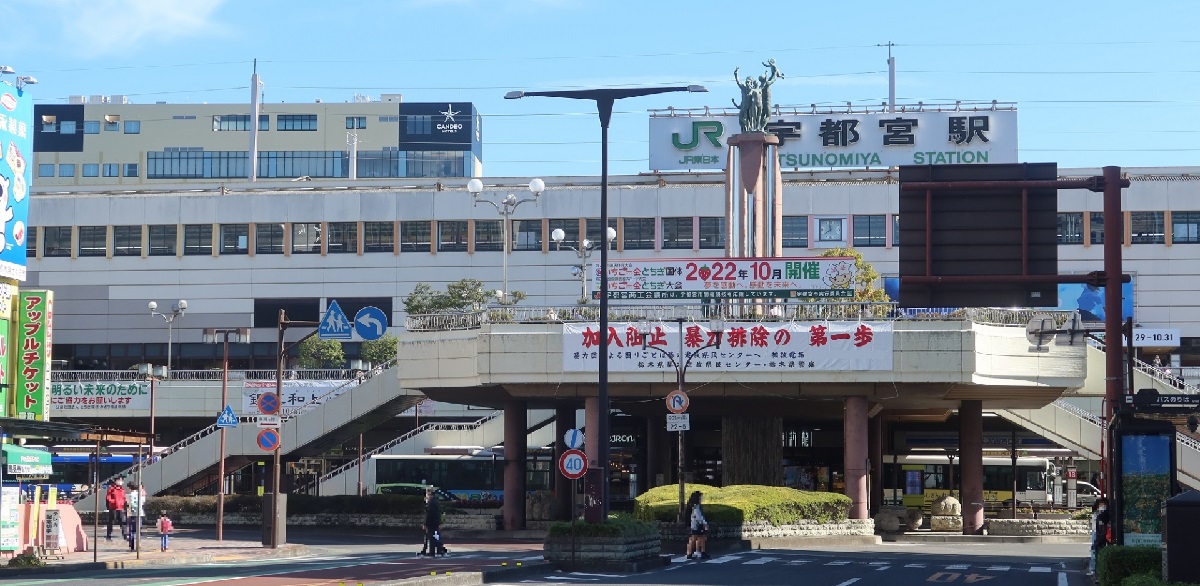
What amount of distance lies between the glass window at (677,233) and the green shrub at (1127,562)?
63.0 m

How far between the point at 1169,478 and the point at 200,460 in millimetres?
42157

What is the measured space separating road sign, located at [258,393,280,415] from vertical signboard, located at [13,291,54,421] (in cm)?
992

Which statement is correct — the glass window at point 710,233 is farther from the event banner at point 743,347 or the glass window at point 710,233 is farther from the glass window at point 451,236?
the event banner at point 743,347

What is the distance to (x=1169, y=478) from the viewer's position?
2777cm

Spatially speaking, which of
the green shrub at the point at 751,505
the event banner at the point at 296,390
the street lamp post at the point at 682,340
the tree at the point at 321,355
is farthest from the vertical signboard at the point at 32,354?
the tree at the point at 321,355

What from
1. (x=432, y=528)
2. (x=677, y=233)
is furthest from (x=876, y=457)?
(x=432, y=528)

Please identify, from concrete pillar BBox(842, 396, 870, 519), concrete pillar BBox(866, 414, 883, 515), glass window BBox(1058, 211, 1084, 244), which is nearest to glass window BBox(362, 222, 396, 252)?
concrete pillar BBox(866, 414, 883, 515)

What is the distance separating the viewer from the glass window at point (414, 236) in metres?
90.4

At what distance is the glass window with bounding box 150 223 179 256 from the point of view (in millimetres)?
92438

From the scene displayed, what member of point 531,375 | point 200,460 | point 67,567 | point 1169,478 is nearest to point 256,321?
Result: point 200,460

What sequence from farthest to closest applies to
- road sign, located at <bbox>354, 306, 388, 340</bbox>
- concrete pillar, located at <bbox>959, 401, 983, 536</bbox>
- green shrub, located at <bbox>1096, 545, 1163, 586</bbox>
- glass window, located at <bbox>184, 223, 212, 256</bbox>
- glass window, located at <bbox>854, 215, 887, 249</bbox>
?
1. glass window, located at <bbox>184, 223, 212, 256</bbox>
2. glass window, located at <bbox>854, 215, 887, 249</bbox>
3. concrete pillar, located at <bbox>959, 401, 983, 536</bbox>
4. road sign, located at <bbox>354, 306, 388, 340</bbox>
5. green shrub, located at <bbox>1096, 545, 1163, 586</bbox>

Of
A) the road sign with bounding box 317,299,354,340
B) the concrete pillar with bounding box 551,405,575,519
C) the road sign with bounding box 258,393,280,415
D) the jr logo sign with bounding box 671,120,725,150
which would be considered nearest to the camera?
the road sign with bounding box 258,393,280,415

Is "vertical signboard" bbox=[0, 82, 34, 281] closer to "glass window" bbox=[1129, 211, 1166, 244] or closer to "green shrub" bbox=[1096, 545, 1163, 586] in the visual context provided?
"green shrub" bbox=[1096, 545, 1163, 586]

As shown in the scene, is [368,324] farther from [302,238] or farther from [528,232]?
[302,238]
